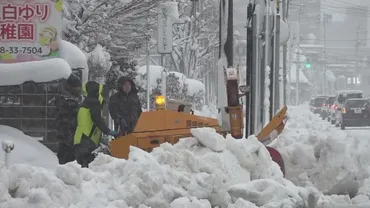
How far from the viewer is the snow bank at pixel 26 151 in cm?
1196

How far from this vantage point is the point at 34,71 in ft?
46.4

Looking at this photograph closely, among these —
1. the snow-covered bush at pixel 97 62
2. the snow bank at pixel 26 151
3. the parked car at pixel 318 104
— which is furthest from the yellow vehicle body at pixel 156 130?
the parked car at pixel 318 104

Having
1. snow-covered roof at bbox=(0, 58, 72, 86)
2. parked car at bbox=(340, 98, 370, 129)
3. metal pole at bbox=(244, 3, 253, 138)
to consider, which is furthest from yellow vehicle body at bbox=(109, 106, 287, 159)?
parked car at bbox=(340, 98, 370, 129)

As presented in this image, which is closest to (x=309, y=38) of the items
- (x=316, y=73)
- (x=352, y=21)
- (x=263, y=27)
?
(x=316, y=73)

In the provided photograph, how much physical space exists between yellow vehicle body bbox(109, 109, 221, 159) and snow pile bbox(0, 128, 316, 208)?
3.01ft

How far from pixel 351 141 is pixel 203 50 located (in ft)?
110

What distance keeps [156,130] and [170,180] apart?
101 inches

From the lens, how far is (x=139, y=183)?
778cm

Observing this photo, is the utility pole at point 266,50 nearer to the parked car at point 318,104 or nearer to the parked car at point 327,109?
the parked car at point 327,109

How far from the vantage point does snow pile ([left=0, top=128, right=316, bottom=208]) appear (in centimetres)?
702

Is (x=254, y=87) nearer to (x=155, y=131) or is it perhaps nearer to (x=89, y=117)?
(x=155, y=131)

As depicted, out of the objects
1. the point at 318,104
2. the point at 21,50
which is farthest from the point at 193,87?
the point at 318,104

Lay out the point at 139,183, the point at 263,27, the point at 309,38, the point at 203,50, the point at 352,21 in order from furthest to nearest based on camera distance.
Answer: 1. the point at 352,21
2. the point at 309,38
3. the point at 203,50
4. the point at 263,27
5. the point at 139,183

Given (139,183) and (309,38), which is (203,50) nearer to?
(139,183)
